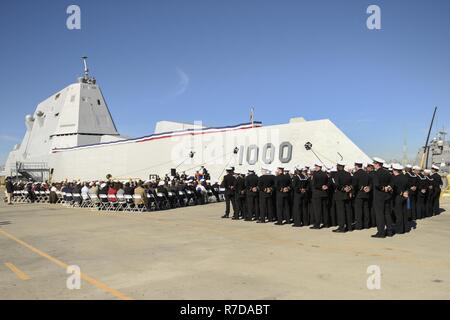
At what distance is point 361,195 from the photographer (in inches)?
389

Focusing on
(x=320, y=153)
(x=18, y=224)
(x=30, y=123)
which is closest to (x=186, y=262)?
(x=18, y=224)

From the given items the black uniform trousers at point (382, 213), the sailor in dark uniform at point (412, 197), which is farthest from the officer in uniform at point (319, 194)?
the sailor in dark uniform at point (412, 197)

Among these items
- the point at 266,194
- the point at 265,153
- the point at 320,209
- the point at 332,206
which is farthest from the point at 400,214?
the point at 265,153

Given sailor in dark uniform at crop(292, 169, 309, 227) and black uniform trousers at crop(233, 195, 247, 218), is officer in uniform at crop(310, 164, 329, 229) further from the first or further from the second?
black uniform trousers at crop(233, 195, 247, 218)

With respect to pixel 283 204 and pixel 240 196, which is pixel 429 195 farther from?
pixel 240 196

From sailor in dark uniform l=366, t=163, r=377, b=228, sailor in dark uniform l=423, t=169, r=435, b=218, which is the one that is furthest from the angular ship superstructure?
sailor in dark uniform l=366, t=163, r=377, b=228

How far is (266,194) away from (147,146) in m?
18.7

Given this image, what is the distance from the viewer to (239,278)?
18.1ft

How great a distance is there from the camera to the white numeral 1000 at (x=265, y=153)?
65.3ft

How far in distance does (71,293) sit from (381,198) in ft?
22.2

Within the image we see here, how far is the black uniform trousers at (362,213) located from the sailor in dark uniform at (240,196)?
3.96 m

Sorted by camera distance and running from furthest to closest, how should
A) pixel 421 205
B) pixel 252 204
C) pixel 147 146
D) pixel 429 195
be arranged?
pixel 147 146, pixel 429 195, pixel 252 204, pixel 421 205

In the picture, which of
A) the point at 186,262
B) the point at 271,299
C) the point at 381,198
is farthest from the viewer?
the point at 381,198

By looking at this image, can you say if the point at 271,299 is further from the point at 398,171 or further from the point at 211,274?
the point at 398,171
